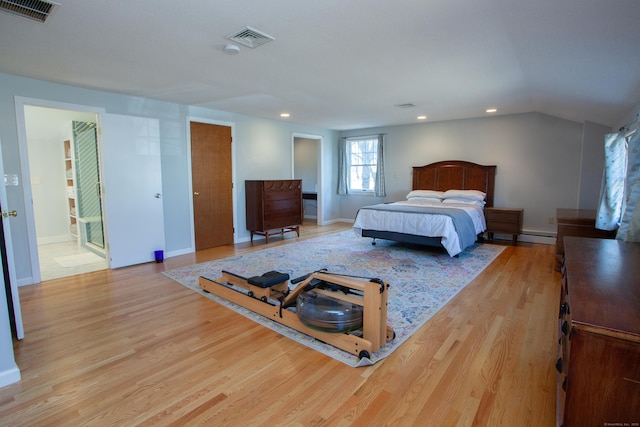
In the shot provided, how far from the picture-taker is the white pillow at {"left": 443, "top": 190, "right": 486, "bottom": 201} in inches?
223

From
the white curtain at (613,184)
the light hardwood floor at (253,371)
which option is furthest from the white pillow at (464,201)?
the light hardwood floor at (253,371)

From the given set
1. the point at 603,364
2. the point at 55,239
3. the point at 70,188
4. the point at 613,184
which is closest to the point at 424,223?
the point at 613,184

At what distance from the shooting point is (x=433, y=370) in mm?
1997

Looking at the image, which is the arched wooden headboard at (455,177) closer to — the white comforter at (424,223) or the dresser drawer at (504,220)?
the dresser drawer at (504,220)

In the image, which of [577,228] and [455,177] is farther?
[455,177]

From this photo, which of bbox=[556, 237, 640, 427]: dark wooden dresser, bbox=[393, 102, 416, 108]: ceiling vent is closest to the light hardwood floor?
bbox=[556, 237, 640, 427]: dark wooden dresser

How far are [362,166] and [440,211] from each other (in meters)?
3.31

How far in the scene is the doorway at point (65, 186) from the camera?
4949 mm

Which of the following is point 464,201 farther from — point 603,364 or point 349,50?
point 603,364

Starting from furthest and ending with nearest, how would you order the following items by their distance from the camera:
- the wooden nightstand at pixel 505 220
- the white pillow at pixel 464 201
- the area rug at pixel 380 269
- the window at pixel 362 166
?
1. the window at pixel 362 166
2. the white pillow at pixel 464 201
3. the wooden nightstand at pixel 505 220
4. the area rug at pixel 380 269

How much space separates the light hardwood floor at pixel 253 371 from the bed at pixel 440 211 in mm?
1525

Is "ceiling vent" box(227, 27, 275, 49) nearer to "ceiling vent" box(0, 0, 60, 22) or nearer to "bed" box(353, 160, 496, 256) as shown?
"ceiling vent" box(0, 0, 60, 22)

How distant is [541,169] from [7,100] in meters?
7.37

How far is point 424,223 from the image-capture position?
461 cm
